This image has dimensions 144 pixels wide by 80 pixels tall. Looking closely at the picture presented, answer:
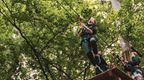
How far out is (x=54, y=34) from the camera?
22.6 m

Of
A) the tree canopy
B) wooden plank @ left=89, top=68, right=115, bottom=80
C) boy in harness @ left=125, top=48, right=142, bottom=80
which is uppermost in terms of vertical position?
the tree canopy

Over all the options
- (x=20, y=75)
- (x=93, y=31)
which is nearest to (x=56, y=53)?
(x=20, y=75)

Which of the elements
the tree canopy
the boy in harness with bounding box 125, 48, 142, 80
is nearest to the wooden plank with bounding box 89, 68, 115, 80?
the boy in harness with bounding box 125, 48, 142, 80

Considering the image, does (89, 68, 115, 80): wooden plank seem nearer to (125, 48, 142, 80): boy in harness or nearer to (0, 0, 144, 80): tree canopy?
(125, 48, 142, 80): boy in harness

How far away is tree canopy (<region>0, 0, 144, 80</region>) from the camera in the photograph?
73.4ft

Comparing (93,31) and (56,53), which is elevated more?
(56,53)

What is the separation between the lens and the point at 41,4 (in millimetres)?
23000

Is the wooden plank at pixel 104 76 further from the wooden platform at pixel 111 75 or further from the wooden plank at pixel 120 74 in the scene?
the wooden plank at pixel 120 74

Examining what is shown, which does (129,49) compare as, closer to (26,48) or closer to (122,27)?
(122,27)

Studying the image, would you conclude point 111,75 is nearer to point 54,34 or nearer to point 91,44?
point 91,44

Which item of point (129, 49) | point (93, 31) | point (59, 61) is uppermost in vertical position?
point (59, 61)

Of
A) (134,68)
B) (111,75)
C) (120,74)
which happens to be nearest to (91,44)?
(120,74)

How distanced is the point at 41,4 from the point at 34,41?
1.85 meters

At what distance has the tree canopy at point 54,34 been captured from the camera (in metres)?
22.4
